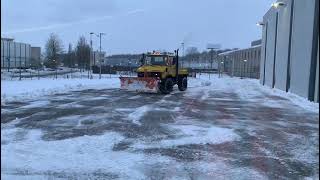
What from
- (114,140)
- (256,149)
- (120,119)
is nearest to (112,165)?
(114,140)

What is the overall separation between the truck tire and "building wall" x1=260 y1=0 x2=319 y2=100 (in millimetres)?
8151

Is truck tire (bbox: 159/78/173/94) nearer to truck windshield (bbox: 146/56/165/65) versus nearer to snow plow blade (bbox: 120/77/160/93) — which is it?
snow plow blade (bbox: 120/77/160/93)

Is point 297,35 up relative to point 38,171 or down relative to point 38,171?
up

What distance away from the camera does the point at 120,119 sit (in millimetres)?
15922

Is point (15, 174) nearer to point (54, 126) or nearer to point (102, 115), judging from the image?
point (54, 126)

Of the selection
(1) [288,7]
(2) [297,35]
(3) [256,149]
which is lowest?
(3) [256,149]

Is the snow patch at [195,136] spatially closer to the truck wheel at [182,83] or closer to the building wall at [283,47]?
the truck wheel at [182,83]

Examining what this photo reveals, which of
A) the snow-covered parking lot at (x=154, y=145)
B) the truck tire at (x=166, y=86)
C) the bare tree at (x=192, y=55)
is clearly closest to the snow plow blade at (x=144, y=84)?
the truck tire at (x=166, y=86)

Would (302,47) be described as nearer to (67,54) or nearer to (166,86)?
(166,86)

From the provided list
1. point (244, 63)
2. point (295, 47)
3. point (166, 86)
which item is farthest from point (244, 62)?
point (166, 86)

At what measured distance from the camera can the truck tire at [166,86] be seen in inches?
1225

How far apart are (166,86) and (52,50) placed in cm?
7900

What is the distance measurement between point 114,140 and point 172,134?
5.99ft

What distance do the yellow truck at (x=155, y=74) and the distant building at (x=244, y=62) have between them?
2507 inches
